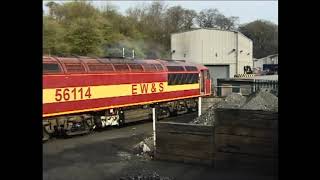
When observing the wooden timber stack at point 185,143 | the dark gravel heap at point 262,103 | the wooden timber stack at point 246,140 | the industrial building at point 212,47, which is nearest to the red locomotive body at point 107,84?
the wooden timber stack at point 185,143

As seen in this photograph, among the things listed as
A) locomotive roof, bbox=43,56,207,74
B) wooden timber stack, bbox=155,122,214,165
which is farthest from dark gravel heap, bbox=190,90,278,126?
locomotive roof, bbox=43,56,207,74

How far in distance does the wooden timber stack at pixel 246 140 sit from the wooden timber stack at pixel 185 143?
0.85 feet

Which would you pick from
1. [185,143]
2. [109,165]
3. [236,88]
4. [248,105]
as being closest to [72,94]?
[109,165]

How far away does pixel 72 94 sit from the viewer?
51.8 feet

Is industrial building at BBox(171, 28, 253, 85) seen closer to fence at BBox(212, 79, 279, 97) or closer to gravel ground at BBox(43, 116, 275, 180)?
fence at BBox(212, 79, 279, 97)

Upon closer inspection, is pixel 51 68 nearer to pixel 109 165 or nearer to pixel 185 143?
pixel 109 165

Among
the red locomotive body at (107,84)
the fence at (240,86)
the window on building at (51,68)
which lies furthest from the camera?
the fence at (240,86)

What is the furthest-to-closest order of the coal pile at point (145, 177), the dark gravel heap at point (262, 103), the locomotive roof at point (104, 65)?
the locomotive roof at point (104, 65) < the dark gravel heap at point (262, 103) < the coal pile at point (145, 177)

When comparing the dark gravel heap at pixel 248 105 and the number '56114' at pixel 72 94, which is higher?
the number '56114' at pixel 72 94

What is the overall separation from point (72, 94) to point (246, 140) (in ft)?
27.0

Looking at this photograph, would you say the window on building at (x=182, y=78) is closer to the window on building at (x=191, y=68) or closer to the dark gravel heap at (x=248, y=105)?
the window on building at (x=191, y=68)

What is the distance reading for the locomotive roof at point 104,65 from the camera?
15422 millimetres
